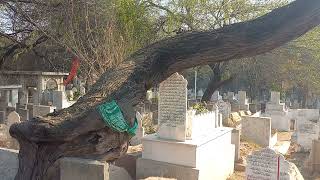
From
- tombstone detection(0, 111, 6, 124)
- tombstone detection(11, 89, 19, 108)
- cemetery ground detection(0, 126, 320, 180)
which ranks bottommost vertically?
cemetery ground detection(0, 126, 320, 180)

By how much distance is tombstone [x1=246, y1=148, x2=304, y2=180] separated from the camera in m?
6.23

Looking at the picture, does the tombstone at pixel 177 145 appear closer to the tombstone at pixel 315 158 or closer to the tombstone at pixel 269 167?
the tombstone at pixel 269 167

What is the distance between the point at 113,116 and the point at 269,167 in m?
2.95

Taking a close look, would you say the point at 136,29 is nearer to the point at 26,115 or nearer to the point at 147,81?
the point at 26,115

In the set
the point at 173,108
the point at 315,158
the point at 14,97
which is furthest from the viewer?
the point at 14,97

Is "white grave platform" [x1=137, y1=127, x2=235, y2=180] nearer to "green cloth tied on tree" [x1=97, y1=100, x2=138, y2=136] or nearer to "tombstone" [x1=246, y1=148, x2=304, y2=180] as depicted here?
"tombstone" [x1=246, y1=148, x2=304, y2=180]

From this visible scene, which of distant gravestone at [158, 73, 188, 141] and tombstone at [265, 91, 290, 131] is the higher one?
distant gravestone at [158, 73, 188, 141]

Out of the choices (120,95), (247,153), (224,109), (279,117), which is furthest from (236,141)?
(279,117)

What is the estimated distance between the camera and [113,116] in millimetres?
4707

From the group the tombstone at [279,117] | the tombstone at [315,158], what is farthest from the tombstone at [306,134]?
the tombstone at [279,117]

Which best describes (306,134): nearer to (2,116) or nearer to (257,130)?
(257,130)

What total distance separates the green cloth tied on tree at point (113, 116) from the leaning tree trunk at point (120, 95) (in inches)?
3.9

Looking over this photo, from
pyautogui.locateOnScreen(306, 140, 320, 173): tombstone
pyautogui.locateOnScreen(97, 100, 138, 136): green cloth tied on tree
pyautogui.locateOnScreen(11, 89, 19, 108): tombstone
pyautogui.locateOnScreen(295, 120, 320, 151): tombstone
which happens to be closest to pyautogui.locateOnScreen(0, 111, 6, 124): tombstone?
pyautogui.locateOnScreen(11, 89, 19, 108): tombstone

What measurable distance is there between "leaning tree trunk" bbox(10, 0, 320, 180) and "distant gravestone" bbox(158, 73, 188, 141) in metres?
2.08
